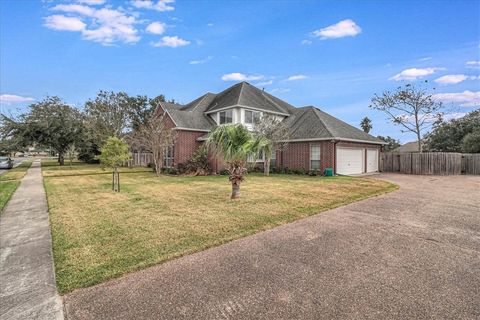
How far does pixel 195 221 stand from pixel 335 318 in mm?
4388

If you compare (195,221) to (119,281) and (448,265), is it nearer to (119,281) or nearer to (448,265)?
A: (119,281)

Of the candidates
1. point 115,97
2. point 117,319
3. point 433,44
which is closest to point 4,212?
point 117,319

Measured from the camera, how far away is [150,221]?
22.1ft

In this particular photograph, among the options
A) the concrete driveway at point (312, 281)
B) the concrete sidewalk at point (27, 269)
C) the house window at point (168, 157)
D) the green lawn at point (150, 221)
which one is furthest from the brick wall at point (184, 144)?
the concrete driveway at point (312, 281)

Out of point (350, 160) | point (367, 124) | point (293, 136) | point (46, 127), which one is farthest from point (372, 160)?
point (46, 127)

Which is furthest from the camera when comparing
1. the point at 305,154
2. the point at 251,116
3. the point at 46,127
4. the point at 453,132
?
the point at 453,132

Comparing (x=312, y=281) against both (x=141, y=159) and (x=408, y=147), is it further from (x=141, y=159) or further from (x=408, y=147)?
(x=408, y=147)

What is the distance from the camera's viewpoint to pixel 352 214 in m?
7.46

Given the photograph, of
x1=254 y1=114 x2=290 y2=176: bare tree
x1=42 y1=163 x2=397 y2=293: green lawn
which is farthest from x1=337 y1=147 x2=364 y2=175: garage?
x1=42 y1=163 x2=397 y2=293: green lawn

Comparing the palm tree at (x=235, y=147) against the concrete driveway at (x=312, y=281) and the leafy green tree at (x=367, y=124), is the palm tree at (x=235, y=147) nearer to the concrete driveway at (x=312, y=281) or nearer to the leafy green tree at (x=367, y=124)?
the concrete driveway at (x=312, y=281)

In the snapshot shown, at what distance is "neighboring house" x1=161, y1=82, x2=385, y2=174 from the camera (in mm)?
19562

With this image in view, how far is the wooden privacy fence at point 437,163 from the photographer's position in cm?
2142

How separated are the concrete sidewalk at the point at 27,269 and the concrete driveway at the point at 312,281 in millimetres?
310

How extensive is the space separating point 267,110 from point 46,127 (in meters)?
25.3
